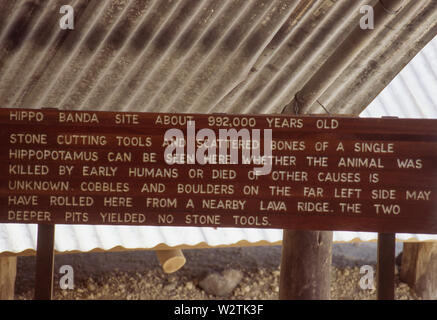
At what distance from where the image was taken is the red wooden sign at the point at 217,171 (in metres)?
2.30

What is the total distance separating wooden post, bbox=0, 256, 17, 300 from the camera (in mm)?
4434

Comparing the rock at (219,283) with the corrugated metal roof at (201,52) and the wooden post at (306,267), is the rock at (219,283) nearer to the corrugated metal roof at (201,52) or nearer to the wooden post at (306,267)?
the corrugated metal roof at (201,52)

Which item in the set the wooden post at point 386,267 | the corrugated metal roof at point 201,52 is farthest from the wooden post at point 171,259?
the wooden post at point 386,267

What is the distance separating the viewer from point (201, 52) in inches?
136

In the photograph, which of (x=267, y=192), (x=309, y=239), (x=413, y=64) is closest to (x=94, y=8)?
(x=267, y=192)

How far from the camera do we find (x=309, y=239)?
9.68 feet

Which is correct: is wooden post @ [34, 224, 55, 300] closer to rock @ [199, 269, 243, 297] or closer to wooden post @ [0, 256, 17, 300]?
wooden post @ [0, 256, 17, 300]

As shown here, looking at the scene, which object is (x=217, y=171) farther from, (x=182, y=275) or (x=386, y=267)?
(x=182, y=275)

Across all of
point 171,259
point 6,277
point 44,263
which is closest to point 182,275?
point 171,259

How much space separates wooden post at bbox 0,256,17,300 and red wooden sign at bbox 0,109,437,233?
242 centimetres

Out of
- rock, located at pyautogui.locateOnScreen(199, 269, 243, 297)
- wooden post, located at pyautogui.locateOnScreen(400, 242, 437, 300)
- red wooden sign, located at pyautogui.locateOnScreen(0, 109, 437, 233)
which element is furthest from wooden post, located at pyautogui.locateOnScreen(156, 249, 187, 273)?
wooden post, located at pyautogui.locateOnScreen(400, 242, 437, 300)

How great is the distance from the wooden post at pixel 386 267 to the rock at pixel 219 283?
136 inches

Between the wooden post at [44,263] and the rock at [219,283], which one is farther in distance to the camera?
the rock at [219,283]

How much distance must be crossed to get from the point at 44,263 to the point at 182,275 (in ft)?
11.7
